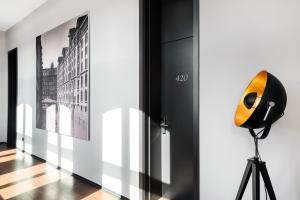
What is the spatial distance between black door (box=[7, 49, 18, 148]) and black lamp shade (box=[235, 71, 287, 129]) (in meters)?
6.22

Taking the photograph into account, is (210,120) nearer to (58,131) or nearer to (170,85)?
(170,85)

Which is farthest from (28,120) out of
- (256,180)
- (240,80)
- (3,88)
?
(256,180)

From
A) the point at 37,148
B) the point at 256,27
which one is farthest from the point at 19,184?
→ the point at 256,27

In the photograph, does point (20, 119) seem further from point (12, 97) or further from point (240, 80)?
point (240, 80)

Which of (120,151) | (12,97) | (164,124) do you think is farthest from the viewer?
(12,97)

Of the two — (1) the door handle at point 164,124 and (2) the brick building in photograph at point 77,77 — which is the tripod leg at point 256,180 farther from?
(2) the brick building in photograph at point 77,77

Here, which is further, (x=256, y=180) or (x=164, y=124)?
(x=164, y=124)

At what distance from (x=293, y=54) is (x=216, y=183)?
1154mm

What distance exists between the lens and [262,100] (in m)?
1.31

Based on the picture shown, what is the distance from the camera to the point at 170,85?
2.71 meters

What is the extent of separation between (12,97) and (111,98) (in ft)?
14.6

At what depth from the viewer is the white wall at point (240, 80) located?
156cm

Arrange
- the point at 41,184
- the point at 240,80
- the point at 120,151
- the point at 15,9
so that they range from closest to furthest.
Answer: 1. the point at 240,80
2. the point at 120,151
3. the point at 41,184
4. the point at 15,9

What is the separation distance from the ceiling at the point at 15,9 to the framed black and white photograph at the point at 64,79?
0.64 metres
